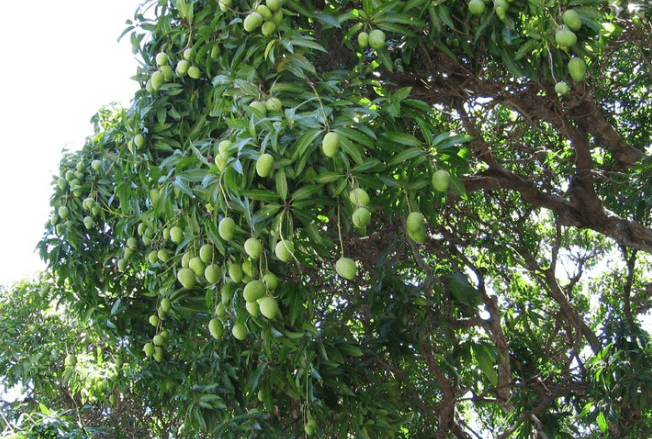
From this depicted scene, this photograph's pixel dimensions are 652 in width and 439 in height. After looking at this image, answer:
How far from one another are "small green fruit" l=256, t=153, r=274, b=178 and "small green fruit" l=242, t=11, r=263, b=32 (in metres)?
0.58

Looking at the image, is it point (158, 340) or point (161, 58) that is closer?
point (161, 58)

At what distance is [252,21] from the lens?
7.18ft

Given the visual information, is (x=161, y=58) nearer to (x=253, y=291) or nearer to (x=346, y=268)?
(x=253, y=291)

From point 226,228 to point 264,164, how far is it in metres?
0.26

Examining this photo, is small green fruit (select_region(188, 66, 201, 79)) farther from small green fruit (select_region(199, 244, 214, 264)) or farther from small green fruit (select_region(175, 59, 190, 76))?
small green fruit (select_region(199, 244, 214, 264))

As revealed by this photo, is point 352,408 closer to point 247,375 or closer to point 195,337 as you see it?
point 247,375

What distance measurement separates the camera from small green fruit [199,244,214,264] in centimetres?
212

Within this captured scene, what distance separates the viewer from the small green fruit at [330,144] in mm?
1727

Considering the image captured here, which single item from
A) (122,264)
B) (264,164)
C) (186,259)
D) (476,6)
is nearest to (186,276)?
(186,259)

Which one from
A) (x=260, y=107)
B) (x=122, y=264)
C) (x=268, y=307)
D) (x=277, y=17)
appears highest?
(x=277, y=17)

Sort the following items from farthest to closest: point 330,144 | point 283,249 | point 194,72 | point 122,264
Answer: point 122,264
point 194,72
point 283,249
point 330,144

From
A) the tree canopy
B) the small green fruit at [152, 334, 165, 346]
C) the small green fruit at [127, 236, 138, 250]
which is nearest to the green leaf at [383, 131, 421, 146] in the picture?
the tree canopy

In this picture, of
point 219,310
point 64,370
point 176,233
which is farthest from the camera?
point 64,370

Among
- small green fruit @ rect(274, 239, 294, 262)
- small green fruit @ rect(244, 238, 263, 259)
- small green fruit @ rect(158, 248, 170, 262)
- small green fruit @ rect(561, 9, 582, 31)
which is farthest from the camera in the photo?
small green fruit @ rect(158, 248, 170, 262)
